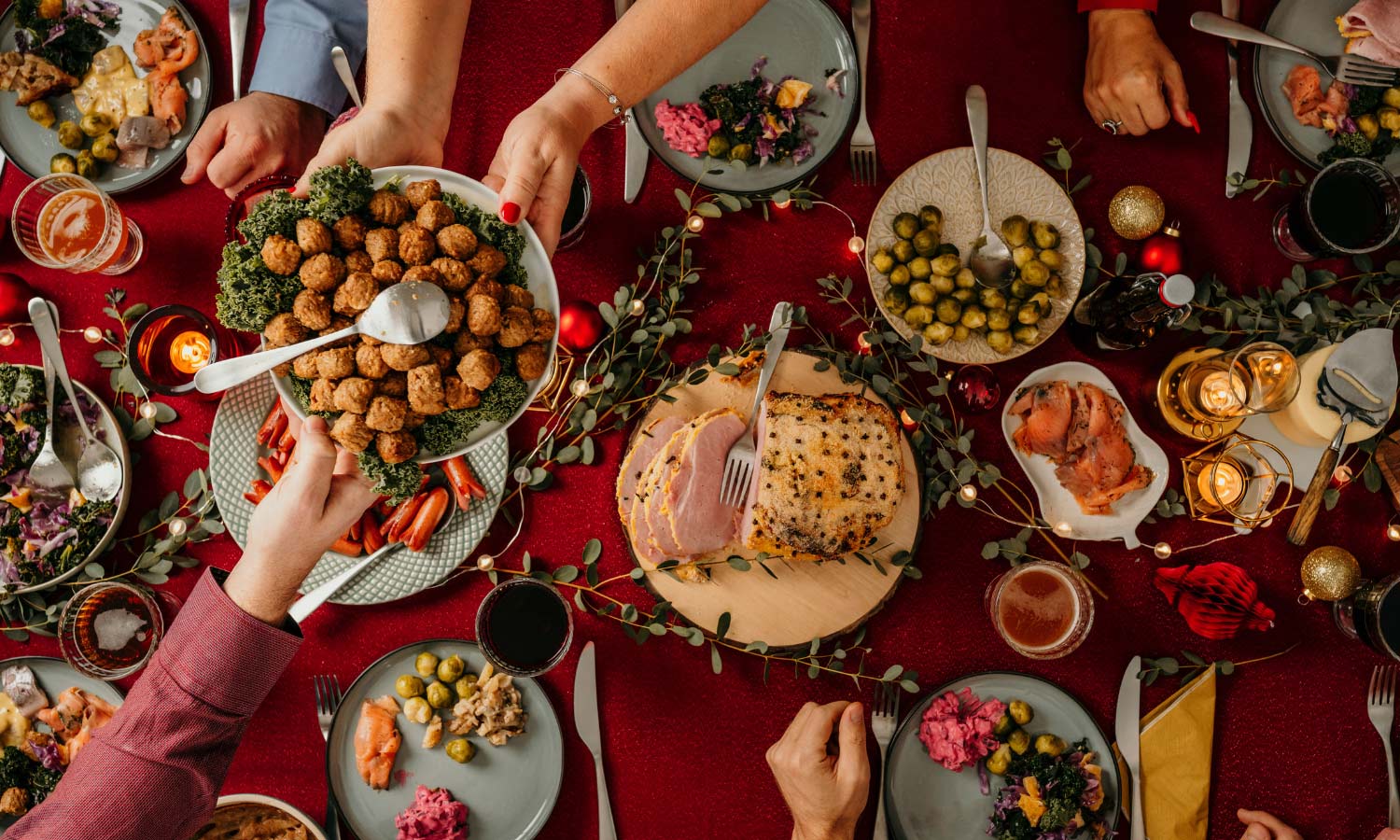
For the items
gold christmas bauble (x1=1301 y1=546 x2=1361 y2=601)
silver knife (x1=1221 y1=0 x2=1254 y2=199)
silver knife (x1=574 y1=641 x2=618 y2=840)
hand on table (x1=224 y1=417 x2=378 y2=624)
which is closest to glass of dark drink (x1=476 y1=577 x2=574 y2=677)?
silver knife (x1=574 y1=641 x2=618 y2=840)

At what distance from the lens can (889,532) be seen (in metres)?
2.50

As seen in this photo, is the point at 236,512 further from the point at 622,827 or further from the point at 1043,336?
the point at 1043,336

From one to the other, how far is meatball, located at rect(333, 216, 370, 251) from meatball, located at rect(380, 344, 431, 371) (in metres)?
0.25

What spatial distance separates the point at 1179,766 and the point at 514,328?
2396mm

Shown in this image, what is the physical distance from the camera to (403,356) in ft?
5.69

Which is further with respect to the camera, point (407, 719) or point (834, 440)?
point (407, 719)

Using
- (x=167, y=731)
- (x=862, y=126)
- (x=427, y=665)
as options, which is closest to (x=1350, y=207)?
(x=862, y=126)

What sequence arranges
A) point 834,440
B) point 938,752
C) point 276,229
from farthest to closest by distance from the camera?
point 938,752 → point 834,440 → point 276,229

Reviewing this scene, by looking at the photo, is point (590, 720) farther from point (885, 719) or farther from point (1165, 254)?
point (1165, 254)

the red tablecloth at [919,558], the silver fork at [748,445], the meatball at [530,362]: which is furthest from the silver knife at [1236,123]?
the meatball at [530,362]

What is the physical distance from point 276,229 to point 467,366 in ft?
1.63

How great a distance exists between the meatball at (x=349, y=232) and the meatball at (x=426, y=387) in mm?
321

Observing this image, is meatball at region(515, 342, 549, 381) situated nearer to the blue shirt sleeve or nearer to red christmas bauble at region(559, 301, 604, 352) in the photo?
red christmas bauble at region(559, 301, 604, 352)

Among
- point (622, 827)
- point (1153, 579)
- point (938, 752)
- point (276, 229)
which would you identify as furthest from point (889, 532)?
point (276, 229)
